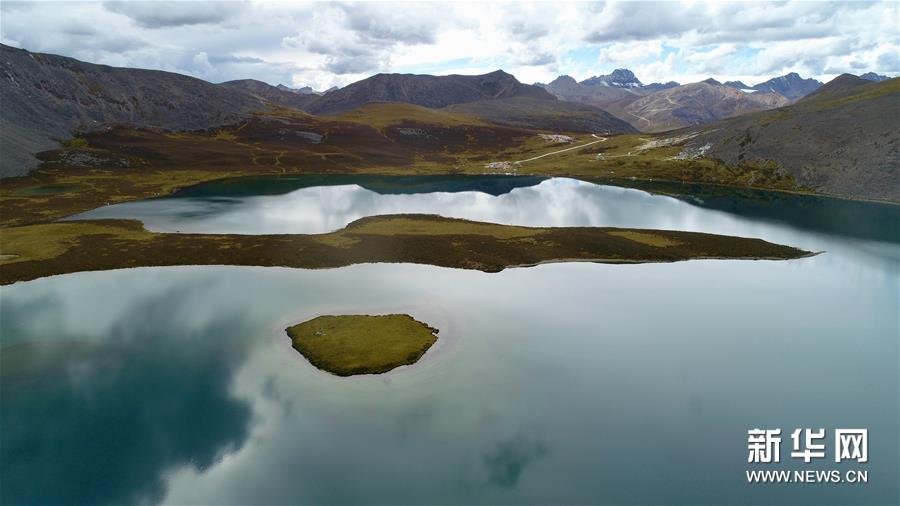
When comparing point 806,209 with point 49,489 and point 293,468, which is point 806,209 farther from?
point 49,489

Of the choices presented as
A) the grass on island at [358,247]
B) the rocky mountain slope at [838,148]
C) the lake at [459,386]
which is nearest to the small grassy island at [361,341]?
the lake at [459,386]

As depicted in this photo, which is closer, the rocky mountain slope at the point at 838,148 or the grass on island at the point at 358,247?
the grass on island at the point at 358,247

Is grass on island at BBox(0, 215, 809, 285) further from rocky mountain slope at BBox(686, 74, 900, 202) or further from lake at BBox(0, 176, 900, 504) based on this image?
rocky mountain slope at BBox(686, 74, 900, 202)

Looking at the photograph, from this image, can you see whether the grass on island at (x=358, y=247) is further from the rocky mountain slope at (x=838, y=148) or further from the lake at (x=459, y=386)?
the rocky mountain slope at (x=838, y=148)

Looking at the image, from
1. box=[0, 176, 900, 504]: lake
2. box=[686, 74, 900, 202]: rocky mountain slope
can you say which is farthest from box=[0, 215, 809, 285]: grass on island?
box=[686, 74, 900, 202]: rocky mountain slope

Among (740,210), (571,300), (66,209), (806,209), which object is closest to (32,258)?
(66,209)

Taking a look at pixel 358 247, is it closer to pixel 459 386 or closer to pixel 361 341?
pixel 361 341
